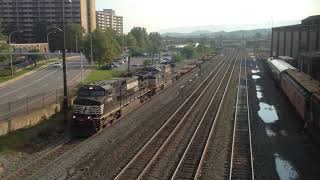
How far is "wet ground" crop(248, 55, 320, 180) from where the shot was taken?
2028cm

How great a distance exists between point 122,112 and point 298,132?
1375 centimetres

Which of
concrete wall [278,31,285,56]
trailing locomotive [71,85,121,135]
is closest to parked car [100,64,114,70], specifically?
concrete wall [278,31,285,56]

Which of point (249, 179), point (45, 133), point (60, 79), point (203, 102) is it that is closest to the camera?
point (249, 179)

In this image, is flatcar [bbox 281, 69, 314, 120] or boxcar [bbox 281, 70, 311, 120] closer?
flatcar [bbox 281, 69, 314, 120]

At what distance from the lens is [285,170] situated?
20500 millimetres

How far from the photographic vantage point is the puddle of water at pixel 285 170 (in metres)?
19.6

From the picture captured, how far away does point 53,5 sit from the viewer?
178625 mm

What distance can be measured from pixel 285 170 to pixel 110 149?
9.71 metres

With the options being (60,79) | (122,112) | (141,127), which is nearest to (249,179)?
(141,127)

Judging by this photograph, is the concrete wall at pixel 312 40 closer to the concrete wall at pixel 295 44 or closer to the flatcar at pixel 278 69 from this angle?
the flatcar at pixel 278 69

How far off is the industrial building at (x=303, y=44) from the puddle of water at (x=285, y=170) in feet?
102

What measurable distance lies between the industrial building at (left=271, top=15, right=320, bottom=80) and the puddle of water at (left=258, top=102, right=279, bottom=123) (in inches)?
488

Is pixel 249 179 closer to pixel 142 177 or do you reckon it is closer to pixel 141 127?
pixel 142 177

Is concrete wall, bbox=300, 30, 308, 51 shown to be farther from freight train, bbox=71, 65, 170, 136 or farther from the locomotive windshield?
the locomotive windshield
